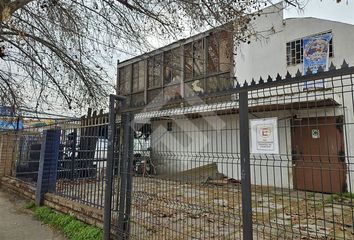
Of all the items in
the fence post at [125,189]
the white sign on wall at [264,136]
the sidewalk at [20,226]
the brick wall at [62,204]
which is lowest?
the sidewalk at [20,226]

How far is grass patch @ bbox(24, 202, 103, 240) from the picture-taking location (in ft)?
13.9

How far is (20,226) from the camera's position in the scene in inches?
200

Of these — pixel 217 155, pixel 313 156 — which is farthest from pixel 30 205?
pixel 313 156

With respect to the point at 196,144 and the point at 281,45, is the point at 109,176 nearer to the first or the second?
the point at 196,144

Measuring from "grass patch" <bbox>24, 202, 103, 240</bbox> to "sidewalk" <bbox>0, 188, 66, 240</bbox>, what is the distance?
0.12 meters

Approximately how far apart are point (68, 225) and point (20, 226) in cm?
110

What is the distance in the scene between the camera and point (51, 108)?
7.40 m

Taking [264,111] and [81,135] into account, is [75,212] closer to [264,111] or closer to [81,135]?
[81,135]

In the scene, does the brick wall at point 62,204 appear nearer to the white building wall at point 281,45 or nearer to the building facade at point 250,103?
the building facade at point 250,103

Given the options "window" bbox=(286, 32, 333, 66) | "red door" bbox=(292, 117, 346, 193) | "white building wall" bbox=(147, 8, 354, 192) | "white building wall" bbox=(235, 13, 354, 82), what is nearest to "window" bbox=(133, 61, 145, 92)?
"white building wall" bbox=(235, 13, 354, 82)

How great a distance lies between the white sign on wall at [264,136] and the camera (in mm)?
2293

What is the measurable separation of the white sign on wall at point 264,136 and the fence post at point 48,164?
17.6 ft

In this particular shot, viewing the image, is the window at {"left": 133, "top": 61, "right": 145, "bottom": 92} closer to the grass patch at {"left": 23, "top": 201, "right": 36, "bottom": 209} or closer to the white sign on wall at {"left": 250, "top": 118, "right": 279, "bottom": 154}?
the grass patch at {"left": 23, "top": 201, "right": 36, "bottom": 209}

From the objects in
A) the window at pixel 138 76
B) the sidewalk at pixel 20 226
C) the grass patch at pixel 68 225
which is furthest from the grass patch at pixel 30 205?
the window at pixel 138 76
